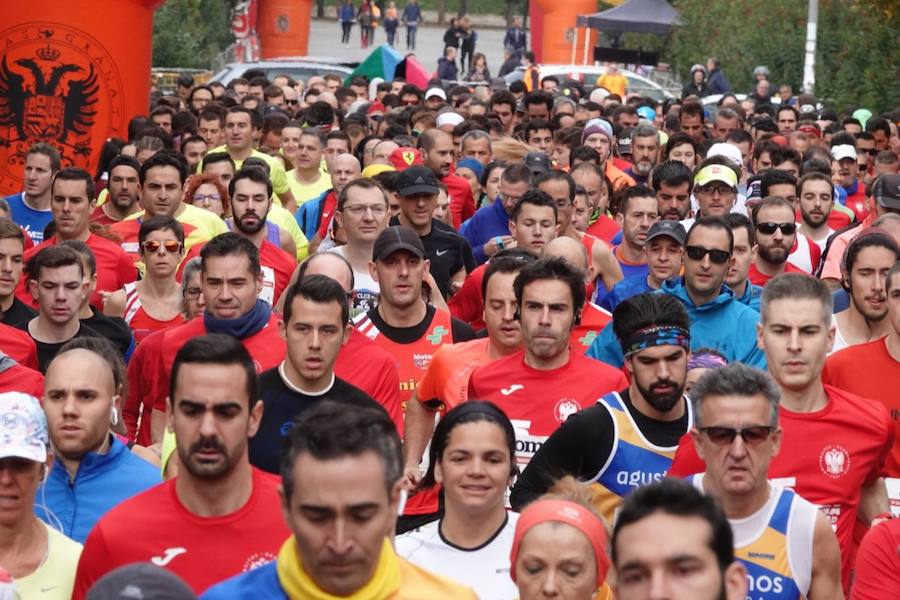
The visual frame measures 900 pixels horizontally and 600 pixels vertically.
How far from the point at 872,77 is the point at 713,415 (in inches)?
898

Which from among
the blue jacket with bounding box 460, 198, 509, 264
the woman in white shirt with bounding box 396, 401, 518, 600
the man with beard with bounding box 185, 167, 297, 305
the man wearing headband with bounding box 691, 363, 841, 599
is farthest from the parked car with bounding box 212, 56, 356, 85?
the man wearing headband with bounding box 691, 363, 841, 599

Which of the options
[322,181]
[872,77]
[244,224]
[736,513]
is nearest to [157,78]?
[872,77]

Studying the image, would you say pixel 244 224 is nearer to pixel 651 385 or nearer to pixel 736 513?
pixel 651 385

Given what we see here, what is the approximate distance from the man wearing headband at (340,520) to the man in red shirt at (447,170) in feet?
34.2

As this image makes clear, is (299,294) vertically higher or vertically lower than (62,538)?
higher

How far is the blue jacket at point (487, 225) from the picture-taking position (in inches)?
540

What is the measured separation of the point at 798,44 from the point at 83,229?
2750cm

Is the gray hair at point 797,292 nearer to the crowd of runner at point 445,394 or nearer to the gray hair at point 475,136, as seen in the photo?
the crowd of runner at point 445,394

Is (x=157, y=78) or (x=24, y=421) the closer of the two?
(x=24, y=421)

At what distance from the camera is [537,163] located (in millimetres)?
15438

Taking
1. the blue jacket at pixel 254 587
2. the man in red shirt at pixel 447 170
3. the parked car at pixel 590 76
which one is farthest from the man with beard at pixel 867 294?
the parked car at pixel 590 76

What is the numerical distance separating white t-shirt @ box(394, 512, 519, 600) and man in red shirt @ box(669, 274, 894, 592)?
774 millimetres

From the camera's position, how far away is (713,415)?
6480 millimetres

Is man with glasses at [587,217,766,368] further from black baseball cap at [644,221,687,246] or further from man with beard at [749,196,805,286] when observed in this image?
man with beard at [749,196,805,286]
